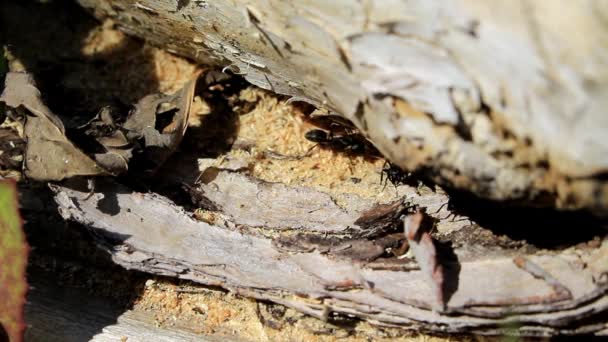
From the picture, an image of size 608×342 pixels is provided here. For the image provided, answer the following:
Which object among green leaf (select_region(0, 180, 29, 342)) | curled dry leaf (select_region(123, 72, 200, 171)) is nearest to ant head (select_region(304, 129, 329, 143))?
curled dry leaf (select_region(123, 72, 200, 171))

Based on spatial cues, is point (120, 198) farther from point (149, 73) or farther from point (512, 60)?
point (512, 60)

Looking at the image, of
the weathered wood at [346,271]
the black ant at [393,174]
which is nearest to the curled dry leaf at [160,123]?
the weathered wood at [346,271]

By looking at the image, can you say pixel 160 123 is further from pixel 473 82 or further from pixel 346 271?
pixel 473 82

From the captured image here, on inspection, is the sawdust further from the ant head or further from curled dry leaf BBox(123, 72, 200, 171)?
the ant head

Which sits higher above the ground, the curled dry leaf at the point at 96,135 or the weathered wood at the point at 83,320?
the curled dry leaf at the point at 96,135

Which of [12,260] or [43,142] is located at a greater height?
[43,142]

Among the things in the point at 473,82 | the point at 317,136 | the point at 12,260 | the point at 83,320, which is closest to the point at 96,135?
the point at 12,260

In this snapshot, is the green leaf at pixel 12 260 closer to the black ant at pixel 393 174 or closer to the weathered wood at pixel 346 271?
the weathered wood at pixel 346 271
